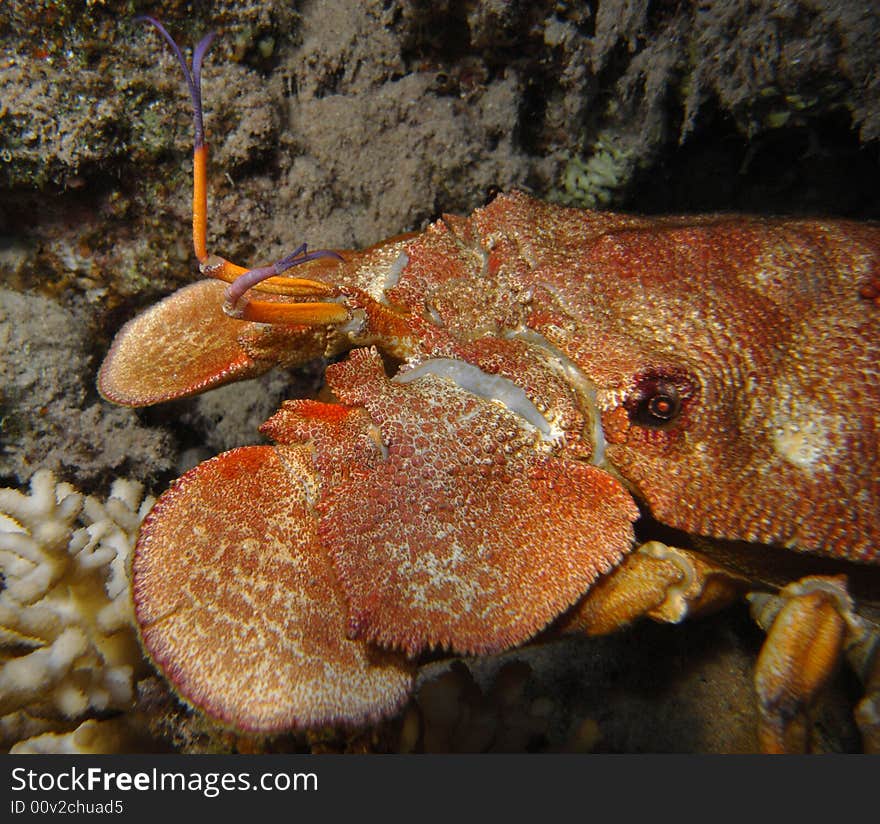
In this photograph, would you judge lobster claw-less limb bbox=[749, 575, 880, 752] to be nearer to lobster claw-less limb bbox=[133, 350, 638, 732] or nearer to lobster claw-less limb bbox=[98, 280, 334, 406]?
lobster claw-less limb bbox=[133, 350, 638, 732]

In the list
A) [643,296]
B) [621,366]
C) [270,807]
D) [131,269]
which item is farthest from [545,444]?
[131,269]

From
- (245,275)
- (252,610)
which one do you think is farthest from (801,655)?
(245,275)

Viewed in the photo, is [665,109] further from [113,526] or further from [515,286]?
[113,526]

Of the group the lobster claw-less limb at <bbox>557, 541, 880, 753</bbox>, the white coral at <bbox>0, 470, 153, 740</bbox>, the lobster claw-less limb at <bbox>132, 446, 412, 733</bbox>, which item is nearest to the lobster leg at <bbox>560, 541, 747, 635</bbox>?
the lobster claw-less limb at <bbox>557, 541, 880, 753</bbox>

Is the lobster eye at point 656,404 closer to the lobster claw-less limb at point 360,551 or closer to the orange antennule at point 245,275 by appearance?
the lobster claw-less limb at point 360,551

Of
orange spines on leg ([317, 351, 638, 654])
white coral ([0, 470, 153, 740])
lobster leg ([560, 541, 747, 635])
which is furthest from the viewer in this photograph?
white coral ([0, 470, 153, 740])

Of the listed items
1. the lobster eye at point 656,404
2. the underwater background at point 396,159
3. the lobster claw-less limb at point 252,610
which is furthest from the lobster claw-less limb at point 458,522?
the underwater background at point 396,159
